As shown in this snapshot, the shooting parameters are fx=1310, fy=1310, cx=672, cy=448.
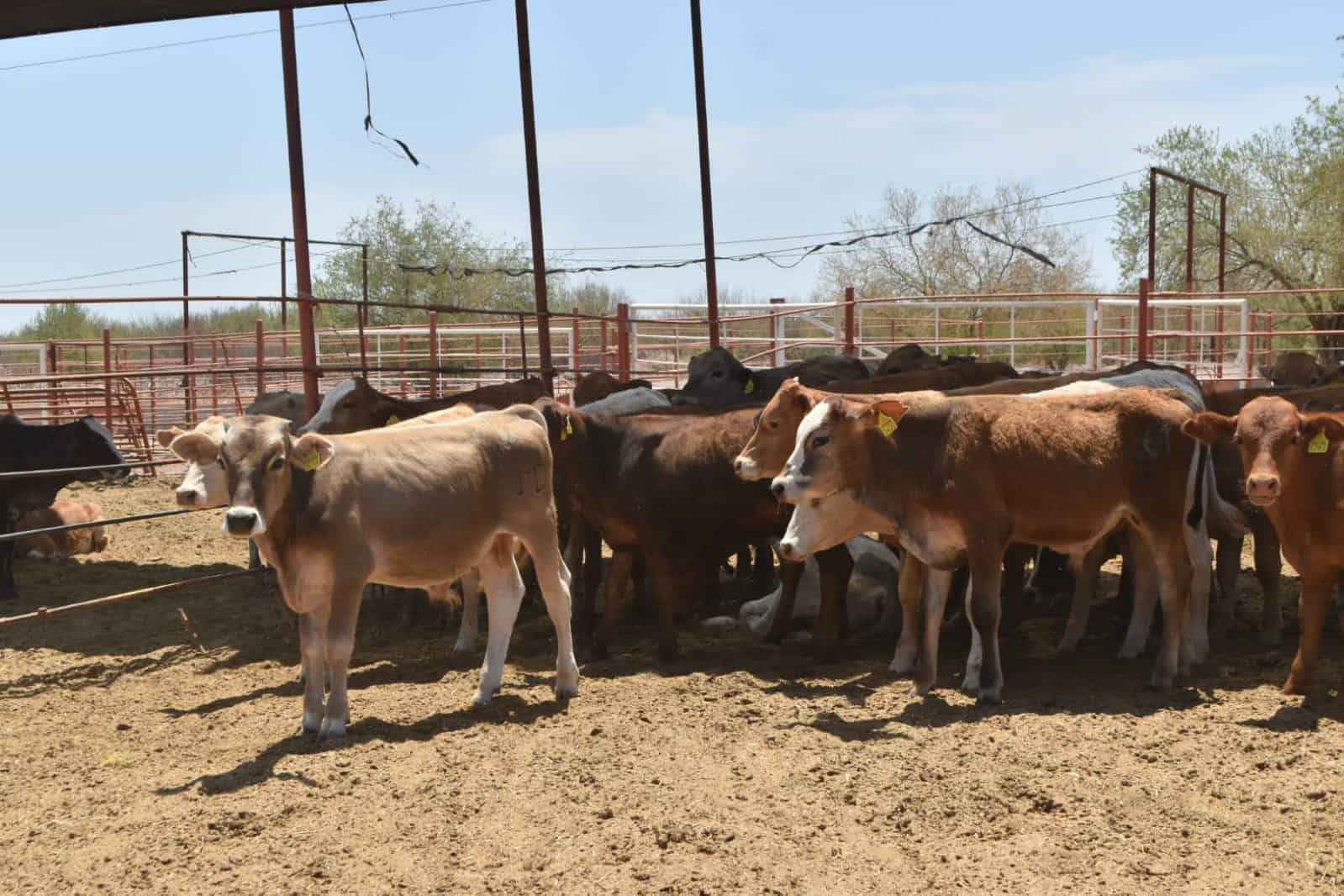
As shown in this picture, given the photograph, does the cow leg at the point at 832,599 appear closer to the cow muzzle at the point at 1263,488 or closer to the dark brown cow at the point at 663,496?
the dark brown cow at the point at 663,496

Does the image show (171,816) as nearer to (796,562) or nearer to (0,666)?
(0,666)

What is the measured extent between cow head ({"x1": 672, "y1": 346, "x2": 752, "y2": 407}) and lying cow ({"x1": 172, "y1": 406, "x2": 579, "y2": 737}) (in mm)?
4627

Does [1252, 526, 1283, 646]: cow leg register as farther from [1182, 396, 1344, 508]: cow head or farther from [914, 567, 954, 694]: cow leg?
[914, 567, 954, 694]: cow leg

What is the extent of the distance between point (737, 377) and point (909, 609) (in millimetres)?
4828

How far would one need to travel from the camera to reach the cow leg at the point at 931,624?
21.3 ft

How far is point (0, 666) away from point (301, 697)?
2.09 m

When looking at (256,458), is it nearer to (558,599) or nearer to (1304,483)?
(558,599)

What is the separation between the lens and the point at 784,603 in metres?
7.73

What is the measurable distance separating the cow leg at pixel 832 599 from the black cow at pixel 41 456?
5.87m

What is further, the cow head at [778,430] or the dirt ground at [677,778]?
the cow head at [778,430]

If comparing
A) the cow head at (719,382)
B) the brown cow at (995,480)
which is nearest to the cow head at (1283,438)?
the brown cow at (995,480)

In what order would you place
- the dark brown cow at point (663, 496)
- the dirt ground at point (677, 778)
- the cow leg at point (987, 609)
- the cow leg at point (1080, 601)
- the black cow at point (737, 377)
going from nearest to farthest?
the dirt ground at point (677, 778) < the cow leg at point (987, 609) < the cow leg at point (1080, 601) < the dark brown cow at point (663, 496) < the black cow at point (737, 377)

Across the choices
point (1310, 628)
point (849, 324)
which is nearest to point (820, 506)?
point (1310, 628)

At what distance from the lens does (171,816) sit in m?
4.87
